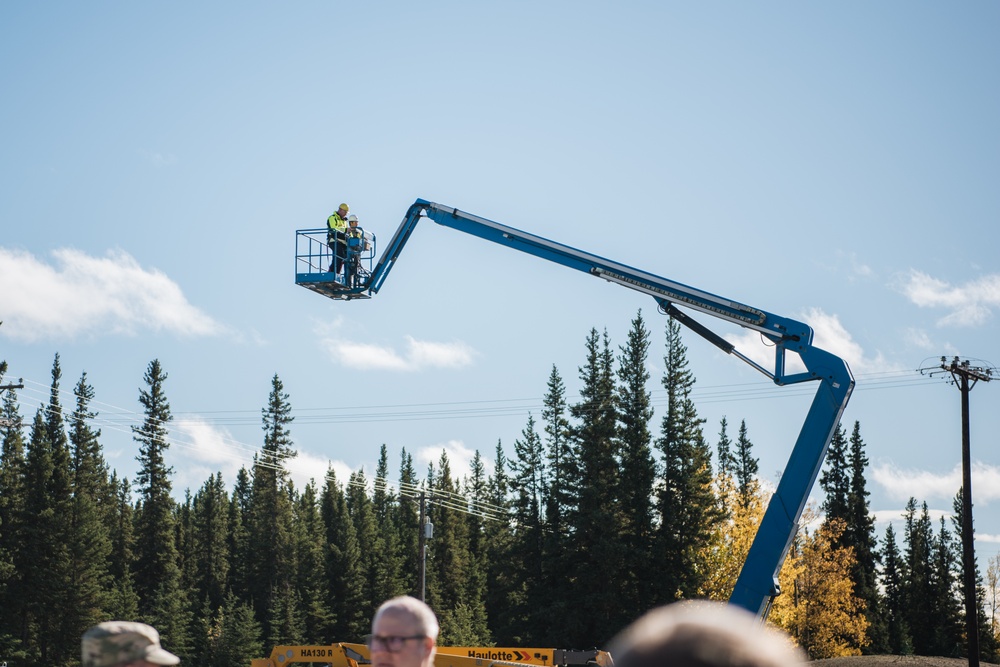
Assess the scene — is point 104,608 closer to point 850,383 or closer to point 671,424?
point 671,424

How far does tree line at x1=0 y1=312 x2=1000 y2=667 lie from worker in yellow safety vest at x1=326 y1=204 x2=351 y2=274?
31949mm

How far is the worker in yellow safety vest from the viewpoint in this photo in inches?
901

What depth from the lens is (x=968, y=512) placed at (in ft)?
126

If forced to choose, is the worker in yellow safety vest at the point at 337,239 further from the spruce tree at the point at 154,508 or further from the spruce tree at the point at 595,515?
the spruce tree at the point at 154,508

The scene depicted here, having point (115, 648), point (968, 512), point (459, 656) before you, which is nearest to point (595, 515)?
point (968, 512)

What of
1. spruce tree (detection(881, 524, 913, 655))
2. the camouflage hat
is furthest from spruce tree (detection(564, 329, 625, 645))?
the camouflage hat

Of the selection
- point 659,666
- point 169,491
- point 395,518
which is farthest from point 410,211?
point 395,518

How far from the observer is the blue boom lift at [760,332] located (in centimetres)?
1808

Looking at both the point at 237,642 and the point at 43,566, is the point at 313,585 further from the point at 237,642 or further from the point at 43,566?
the point at 43,566

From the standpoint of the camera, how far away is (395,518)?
136 metres

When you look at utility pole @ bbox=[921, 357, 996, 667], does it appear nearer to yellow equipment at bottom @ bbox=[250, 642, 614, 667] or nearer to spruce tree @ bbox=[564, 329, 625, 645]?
yellow equipment at bottom @ bbox=[250, 642, 614, 667]

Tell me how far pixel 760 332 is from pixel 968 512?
22.2 m

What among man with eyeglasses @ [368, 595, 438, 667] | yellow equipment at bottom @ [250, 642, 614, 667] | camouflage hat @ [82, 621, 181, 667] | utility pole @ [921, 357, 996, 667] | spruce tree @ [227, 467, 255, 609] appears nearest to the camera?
man with eyeglasses @ [368, 595, 438, 667]

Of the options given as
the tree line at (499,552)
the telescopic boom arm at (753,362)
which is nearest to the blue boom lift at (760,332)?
the telescopic boom arm at (753,362)
